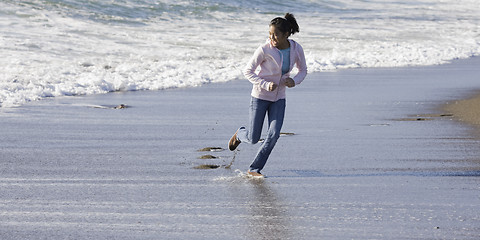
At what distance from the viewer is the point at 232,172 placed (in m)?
6.89

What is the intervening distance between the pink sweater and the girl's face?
0.05m

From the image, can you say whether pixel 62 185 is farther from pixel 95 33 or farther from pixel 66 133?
pixel 95 33

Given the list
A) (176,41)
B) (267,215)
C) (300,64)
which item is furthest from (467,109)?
(176,41)

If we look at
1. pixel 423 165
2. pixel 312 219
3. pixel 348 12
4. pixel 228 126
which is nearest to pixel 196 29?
pixel 348 12

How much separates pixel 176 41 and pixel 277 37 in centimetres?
1711

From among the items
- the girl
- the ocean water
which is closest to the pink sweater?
the girl

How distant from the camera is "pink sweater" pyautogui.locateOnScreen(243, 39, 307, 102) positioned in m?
6.38

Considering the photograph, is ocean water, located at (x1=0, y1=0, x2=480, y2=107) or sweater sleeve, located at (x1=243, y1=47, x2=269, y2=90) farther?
ocean water, located at (x1=0, y1=0, x2=480, y2=107)

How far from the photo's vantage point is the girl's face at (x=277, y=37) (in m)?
6.27

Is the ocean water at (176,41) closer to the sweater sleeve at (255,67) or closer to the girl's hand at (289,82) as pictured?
the sweater sleeve at (255,67)

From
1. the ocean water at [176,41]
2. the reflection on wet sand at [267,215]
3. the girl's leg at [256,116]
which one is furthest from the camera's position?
the ocean water at [176,41]

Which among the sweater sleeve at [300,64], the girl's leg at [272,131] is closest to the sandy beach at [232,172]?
the girl's leg at [272,131]

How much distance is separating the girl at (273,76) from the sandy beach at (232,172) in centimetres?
38

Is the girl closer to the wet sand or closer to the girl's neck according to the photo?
the girl's neck
